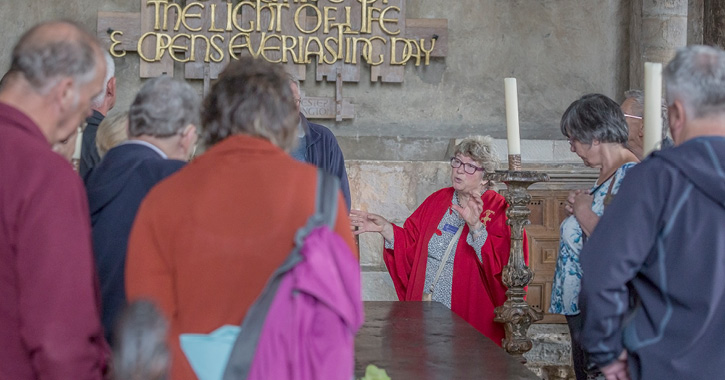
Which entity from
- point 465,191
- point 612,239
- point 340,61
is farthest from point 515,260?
point 340,61

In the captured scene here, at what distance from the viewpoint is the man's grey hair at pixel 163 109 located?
206 centimetres

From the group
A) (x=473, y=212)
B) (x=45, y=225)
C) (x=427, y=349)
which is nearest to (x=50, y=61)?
(x=45, y=225)

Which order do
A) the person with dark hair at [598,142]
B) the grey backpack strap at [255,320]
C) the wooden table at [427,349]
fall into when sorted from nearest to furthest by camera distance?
1. the grey backpack strap at [255,320]
2. the wooden table at [427,349]
3. the person with dark hair at [598,142]

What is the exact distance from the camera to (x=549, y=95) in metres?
5.53

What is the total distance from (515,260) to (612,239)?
4.40ft

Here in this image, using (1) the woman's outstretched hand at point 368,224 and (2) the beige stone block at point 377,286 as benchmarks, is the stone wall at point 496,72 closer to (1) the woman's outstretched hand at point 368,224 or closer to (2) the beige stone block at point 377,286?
(2) the beige stone block at point 377,286

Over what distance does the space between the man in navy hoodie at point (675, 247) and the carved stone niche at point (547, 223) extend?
3152 mm

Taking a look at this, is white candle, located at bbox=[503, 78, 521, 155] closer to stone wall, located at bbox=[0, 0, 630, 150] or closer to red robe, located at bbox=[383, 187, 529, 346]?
red robe, located at bbox=[383, 187, 529, 346]

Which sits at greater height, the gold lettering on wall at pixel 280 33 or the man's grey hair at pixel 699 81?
the gold lettering on wall at pixel 280 33

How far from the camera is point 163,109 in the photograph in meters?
2.06

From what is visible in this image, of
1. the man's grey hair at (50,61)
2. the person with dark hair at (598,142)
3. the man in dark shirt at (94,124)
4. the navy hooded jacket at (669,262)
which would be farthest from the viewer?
the man in dark shirt at (94,124)

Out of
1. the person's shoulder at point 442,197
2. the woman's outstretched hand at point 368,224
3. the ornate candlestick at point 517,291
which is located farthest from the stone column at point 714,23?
the ornate candlestick at point 517,291

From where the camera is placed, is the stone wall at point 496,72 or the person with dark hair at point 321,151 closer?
the person with dark hair at point 321,151

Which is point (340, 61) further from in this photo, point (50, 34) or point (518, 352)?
point (50, 34)
